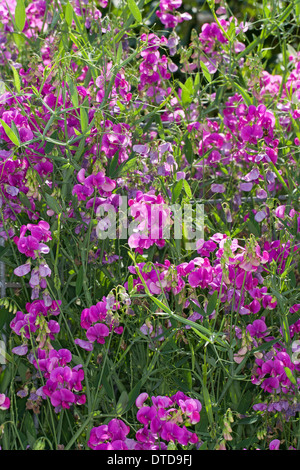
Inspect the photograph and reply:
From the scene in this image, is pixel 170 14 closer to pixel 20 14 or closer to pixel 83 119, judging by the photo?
pixel 20 14

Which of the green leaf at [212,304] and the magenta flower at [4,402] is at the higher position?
the green leaf at [212,304]

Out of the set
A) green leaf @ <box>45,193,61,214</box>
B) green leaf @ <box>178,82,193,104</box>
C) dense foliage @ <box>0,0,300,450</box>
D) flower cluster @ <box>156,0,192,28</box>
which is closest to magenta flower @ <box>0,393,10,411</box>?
dense foliage @ <box>0,0,300,450</box>

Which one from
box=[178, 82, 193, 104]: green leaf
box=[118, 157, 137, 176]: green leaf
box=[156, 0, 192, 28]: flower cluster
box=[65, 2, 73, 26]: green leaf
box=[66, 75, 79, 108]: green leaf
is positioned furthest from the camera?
box=[156, 0, 192, 28]: flower cluster

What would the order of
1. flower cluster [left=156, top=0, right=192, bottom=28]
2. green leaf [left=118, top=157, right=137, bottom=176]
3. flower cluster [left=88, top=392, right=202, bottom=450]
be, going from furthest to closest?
flower cluster [left=156, top=0, right=192, bottom=28] → green leaf [left=118, top=157, right=137, bottom=176] → flower cluster [left=88, top=392, right=202, bottom=450]

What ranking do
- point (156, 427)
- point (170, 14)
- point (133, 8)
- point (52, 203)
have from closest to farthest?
point (156, 427)
point (52, 203)
point (133, 8)
point (170, 14)

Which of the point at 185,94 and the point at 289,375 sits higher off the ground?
the point at 185,94

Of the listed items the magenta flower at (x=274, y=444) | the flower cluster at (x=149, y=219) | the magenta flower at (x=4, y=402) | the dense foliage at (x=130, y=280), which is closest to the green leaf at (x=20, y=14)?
the dense foliage at (x=130, y=280)

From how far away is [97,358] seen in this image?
1666 mm

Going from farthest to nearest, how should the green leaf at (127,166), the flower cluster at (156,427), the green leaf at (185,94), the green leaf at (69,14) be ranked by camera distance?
the green leaf at (185,94)
the green leaf at (69,14)
the green leaf at (127,166)
the flower cluster at (156,427)

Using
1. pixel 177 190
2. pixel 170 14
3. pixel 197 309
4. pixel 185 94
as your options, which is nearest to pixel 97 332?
pixel 197 309

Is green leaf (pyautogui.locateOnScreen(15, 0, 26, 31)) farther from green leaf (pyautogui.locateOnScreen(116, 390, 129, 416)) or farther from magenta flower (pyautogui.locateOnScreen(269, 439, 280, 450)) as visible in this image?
magenta flower (pyautogui.locateOnScreen(269, 439, 280, 450))

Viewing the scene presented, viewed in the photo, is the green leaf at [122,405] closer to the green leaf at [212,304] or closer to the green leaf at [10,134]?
the green leaf at [212,304]

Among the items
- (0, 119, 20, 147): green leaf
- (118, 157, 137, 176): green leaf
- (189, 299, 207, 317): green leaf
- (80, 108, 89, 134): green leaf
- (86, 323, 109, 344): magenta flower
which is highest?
(80, 108, 89, 134): green leaf

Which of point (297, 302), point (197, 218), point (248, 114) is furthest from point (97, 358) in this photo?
point (248, 114)
